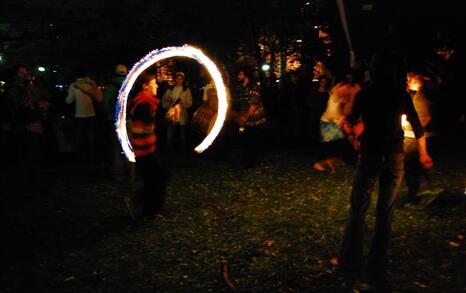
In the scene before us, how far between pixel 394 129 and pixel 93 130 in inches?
319

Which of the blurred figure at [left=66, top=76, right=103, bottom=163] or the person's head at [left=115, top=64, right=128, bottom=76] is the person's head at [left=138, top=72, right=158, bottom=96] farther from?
the blurred figure at [left=66, top=76, right=103, bottom=163]

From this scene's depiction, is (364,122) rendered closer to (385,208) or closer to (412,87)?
(385,208)

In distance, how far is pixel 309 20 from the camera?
18.3 m

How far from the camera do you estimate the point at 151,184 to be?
7660 mm

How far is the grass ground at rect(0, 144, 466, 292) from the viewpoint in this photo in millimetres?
5602

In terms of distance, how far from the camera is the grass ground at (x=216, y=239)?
560cm

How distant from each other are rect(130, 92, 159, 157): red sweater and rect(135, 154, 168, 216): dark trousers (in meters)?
0.20

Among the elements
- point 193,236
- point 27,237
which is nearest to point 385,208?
A: point 193,236

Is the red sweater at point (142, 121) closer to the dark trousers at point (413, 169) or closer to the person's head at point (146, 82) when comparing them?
the person's head at point (146, 82)

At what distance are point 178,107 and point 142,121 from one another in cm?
607

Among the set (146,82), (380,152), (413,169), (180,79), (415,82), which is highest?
(180,79)

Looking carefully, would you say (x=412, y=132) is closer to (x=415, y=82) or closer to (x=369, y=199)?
(x=415, y=82)

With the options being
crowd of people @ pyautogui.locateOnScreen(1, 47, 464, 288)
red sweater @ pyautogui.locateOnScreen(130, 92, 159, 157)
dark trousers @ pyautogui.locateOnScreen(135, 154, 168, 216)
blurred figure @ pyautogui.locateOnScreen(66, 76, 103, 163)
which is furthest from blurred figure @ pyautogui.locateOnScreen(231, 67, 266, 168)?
red sweater @ pyautogui.locateOnScreen(130, 92, 159, 157)

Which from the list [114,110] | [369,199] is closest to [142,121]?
[114,110]
